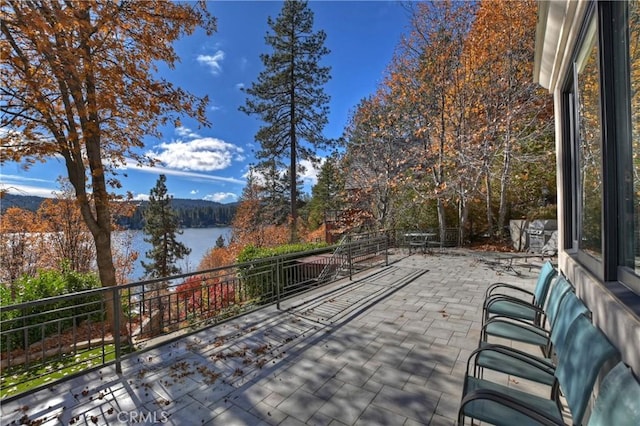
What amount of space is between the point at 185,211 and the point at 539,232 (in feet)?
90.7

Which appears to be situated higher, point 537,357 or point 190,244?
point 537,357

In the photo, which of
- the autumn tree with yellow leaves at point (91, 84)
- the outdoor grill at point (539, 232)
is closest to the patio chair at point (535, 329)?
the autumn tree with yellow leaves at point (91, 84)

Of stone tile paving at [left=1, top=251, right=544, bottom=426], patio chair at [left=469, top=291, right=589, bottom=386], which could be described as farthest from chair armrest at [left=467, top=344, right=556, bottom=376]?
stone tile paving at [left=1, top=251, right=544, bottom=426]

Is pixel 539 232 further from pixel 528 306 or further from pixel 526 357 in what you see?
pixel 526 357

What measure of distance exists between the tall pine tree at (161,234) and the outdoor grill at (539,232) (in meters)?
22.4

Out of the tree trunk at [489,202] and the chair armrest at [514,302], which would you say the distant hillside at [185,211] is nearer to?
the chair armrest at [514,302]

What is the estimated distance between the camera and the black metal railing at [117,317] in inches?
110

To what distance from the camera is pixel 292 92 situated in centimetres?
1452

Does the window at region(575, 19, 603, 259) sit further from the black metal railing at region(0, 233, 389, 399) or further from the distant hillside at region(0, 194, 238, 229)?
the distant hillside at region(0, 194, 238, 229)

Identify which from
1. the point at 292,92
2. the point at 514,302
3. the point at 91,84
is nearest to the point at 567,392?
the point at 514,302

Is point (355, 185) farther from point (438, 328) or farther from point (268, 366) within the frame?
point (268, 366)

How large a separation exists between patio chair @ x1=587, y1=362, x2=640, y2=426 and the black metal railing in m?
3.12

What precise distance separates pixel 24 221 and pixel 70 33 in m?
10.4

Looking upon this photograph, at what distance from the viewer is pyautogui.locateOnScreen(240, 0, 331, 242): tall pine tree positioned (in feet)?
46.0
